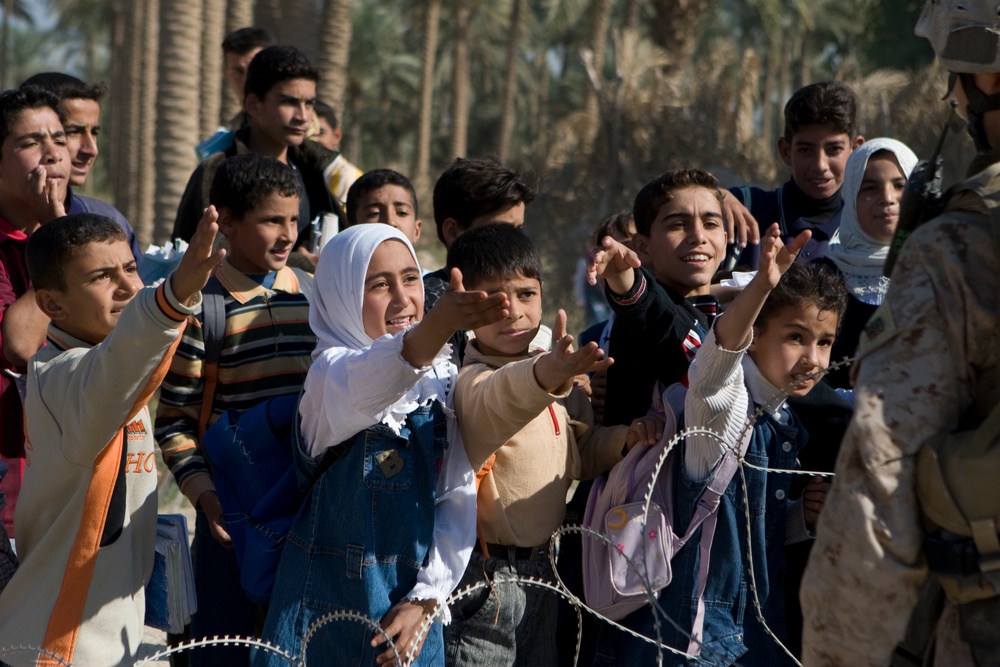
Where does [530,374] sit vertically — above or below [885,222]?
below

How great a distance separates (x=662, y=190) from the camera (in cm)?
396

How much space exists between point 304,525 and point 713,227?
5.51ft

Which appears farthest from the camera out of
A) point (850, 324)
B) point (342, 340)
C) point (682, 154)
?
point (682, 154)

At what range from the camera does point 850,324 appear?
437cm

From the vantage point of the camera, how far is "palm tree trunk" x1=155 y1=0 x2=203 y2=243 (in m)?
12.8

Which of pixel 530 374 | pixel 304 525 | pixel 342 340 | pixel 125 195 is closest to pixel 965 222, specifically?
pixel 530 374

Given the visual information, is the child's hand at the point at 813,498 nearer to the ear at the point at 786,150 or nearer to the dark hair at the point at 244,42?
the ear at the point at 786,150

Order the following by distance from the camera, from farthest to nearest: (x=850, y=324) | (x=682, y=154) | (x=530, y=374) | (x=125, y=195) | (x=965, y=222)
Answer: (x=125, y=195), (x=682, y=154), (x=850, y=324), (x=530, y=374), (x=965, y=222)

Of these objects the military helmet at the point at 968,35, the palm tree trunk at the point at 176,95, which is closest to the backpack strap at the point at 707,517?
the military helmet at the point at 968,35

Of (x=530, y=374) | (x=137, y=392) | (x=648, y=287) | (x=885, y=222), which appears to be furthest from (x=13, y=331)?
(x=885, y=222)

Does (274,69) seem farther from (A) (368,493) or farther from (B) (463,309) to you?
(B) (463,309)

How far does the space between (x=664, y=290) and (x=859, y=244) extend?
123cm

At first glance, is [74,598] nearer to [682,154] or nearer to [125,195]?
[682,154]

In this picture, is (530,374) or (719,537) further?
(719,537)
